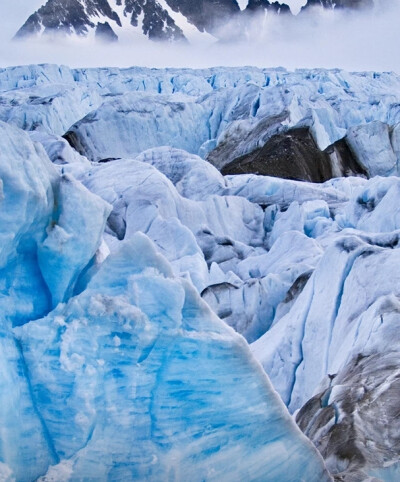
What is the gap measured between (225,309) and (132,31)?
321 feet

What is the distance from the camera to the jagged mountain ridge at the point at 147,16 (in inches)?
3440

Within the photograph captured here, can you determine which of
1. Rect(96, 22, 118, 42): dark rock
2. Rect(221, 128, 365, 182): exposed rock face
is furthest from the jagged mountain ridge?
Rect(221, 128, 365, 182): exposed rock face

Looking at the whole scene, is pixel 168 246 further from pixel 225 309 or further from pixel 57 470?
pixel 57 470

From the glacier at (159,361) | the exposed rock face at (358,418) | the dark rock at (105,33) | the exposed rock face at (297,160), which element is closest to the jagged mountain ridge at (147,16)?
the dark rock at (105,33)

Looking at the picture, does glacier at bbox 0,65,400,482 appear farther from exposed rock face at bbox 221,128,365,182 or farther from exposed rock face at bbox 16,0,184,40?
exposed rock face at bbox 16,0,184,40

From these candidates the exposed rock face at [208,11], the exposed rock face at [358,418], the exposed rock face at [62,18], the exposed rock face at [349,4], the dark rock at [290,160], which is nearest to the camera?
the exposed rock face at [358,418]

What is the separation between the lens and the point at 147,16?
101 meters

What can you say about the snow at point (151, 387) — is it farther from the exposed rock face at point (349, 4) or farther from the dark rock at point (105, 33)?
the exposed rock face at point (349, 4)

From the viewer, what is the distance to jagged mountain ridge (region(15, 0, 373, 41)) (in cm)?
8738

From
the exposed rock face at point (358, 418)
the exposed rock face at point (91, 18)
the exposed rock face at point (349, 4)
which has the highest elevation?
the exposed rock face at point (91, 18)

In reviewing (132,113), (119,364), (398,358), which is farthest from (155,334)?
(132,113)

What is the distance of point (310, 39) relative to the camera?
9400 cm

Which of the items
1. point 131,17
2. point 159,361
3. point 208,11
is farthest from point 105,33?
point 159,361

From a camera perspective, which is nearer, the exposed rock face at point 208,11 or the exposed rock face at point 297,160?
the exposed rock face at point 297,160
